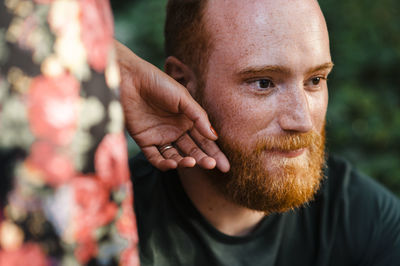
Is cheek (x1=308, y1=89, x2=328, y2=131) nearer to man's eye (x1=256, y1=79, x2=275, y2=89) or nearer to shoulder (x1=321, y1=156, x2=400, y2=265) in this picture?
man's eye (x1=256, y1=79, x2=275, y2=89)

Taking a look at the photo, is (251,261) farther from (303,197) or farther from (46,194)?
(46,194)

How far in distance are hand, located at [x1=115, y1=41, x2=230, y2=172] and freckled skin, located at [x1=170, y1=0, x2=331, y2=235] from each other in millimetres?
136

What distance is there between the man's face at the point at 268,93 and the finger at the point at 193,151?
144mm

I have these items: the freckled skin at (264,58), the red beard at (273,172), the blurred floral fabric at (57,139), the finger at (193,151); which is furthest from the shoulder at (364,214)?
the blurred floral fabric at (57,139)

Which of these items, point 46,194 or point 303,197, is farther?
point 303,197

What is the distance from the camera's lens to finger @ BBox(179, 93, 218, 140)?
65.5 inches

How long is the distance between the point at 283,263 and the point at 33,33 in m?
1.61

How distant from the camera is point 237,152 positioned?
6.00 ft

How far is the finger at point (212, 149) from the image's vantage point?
173cm

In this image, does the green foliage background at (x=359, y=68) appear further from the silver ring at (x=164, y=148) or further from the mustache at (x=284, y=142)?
the silver ring at (x=164, y=148)

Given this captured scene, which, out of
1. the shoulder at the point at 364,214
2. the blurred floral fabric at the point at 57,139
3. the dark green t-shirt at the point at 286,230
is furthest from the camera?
the shoulder at the point at 364,214

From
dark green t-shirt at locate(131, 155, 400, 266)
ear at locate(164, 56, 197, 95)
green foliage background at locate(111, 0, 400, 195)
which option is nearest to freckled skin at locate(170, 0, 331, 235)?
ear at locate(164, 56, 197, 95)

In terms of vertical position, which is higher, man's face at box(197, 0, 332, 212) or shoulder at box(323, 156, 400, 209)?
man's face at box(197, 0, 332, 212)

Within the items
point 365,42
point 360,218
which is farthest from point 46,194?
point 365,42
